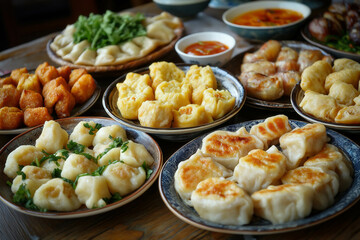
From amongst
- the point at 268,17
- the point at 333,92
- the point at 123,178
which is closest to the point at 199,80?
the point at 333,92

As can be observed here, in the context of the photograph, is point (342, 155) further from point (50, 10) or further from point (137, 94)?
point (50, 10)

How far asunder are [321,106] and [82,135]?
1.49 metres

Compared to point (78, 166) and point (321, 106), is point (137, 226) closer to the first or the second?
point (78, 166)

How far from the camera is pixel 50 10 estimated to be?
700 centimetres

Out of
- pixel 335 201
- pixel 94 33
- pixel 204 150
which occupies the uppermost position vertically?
pixel 94 33

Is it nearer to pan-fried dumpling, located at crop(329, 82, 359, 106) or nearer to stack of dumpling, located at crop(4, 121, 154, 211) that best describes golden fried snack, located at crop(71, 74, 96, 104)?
stack of dumpling, located at crop(4, 121, 154, 211)

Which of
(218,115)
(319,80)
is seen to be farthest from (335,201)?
(319,80)

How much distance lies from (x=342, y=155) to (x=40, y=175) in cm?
162

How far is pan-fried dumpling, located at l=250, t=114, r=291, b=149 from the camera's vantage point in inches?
77.7

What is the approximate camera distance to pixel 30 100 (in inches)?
103

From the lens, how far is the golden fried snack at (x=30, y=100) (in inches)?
102

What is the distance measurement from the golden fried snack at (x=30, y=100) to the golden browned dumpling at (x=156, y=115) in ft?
2.89

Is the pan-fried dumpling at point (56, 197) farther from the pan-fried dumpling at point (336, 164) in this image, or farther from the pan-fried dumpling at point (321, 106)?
the pan-fried dumpling at point (321, 106)

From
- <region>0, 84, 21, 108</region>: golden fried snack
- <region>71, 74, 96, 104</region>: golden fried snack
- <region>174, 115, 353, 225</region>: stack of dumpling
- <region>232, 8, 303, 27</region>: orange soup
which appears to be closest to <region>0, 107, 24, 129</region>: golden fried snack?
<region>0, 84, 21, 108</region>: golden fried snack
